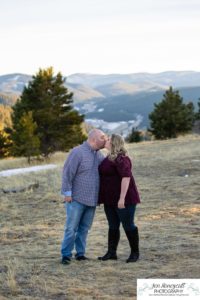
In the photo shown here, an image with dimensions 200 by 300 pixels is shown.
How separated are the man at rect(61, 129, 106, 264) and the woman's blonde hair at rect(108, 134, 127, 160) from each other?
23 centimetres

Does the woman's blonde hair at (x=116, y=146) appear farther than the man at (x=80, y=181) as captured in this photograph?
No

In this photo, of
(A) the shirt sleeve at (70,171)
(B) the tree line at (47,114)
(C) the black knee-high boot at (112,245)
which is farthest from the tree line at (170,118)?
(A) the shirt sleeve at (70,171)

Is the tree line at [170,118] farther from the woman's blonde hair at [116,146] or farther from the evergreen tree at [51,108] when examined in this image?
the woman's blonde hair at [116,146]

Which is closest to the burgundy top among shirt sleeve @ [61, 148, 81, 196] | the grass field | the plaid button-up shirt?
the plaid button-up shirt

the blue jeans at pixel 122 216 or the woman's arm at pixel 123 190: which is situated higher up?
the woman's arm at pixel 123 190

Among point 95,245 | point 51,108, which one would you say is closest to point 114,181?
point 95,245

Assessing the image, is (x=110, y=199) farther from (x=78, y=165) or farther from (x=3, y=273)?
(x=3, y=273)

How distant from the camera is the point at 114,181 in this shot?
24.9 ft

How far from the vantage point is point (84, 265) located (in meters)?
7.61

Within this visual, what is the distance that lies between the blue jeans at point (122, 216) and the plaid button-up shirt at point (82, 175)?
0.94ft

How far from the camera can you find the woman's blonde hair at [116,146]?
24.2 feet

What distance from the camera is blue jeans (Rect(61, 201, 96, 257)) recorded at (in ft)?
25.3

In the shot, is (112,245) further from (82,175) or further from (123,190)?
(82,175)

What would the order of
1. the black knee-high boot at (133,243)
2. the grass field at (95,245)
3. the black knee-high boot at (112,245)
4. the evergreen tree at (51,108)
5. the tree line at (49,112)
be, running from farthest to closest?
the evergreen tree at (51,108) < the tree line at (49,112) < the black knee-high boot at (112,245) < the black knee-high boot at (133,243) < the grass field at (95,245)
